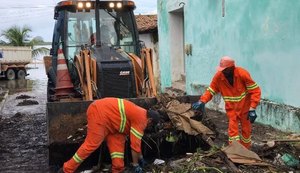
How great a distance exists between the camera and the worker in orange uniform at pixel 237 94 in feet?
21.5

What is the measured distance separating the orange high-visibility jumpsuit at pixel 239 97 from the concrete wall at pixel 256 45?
1.67m

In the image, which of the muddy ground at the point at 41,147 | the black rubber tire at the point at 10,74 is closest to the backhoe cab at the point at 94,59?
the muddy ground at the point at 41,147

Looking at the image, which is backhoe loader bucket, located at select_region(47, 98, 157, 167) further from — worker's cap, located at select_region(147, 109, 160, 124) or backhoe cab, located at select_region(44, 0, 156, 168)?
worker's cap, located at select_region(147, 109, 160, 124)

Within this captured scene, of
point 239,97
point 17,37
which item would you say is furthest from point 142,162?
point 17,37

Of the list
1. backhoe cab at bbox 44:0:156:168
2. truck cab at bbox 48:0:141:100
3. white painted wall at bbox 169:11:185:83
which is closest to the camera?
backhoe cab at bbox 44:0:156:168

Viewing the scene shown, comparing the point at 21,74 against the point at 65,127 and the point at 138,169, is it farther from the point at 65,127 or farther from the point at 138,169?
the point at 138,169

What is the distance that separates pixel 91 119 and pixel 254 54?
5.12 metres

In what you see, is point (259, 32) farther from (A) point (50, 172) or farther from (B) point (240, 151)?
(A) point (50, 172)

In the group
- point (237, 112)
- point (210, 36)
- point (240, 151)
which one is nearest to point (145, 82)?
point (237, 112)

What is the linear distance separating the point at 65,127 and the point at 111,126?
3.89 feet

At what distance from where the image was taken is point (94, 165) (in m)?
6.58

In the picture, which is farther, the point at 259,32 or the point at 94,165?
the point at 259,32

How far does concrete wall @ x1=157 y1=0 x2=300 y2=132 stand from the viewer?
8.29m

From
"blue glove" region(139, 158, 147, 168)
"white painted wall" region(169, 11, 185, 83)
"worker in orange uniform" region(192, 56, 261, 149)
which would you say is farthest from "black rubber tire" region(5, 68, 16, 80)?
"blue glove" region(139, 158, 147, 168)
